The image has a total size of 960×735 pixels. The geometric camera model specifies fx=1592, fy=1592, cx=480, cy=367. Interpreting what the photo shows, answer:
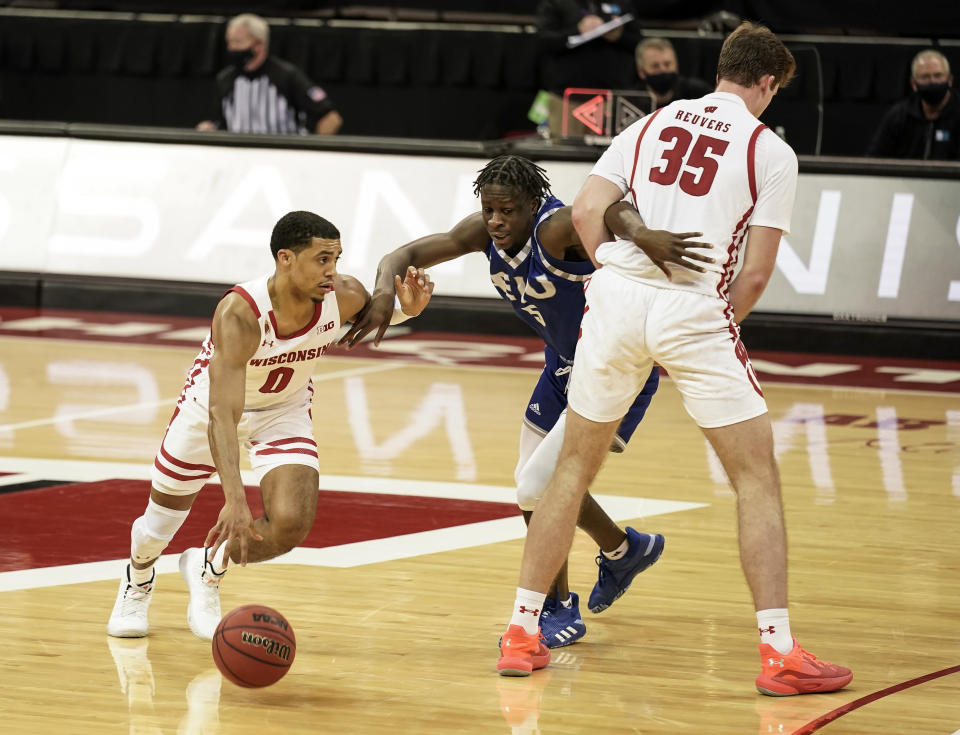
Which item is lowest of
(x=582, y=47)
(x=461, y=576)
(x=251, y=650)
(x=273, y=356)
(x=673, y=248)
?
(x=461, y=576)

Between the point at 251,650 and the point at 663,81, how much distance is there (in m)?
8.06

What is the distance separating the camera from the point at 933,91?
12156 millimetres

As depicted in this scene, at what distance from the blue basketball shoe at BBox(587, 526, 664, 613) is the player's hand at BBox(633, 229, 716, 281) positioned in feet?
4.06

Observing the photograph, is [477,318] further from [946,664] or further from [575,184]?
[946,664]

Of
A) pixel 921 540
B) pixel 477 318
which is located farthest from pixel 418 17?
pixel 921 540

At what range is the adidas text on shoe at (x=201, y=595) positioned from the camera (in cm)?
493

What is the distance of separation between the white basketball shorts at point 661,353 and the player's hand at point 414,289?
0.73 metres

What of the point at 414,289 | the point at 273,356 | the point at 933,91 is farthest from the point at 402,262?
the point at 933,91

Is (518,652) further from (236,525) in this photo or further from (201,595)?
(201,595)

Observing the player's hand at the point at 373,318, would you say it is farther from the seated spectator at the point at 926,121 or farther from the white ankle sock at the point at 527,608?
the seated spectator at the point at 926,121

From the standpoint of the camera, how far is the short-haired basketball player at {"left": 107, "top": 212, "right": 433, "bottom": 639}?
482cm

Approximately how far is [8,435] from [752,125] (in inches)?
201

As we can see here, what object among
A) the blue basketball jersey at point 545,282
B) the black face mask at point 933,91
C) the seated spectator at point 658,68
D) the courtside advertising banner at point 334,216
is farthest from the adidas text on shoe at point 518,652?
the black face mask at point 933,91

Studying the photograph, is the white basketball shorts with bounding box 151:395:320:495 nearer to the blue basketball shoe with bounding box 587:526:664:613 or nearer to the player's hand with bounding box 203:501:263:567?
the player's hand with bounding box 203:501:263:567
